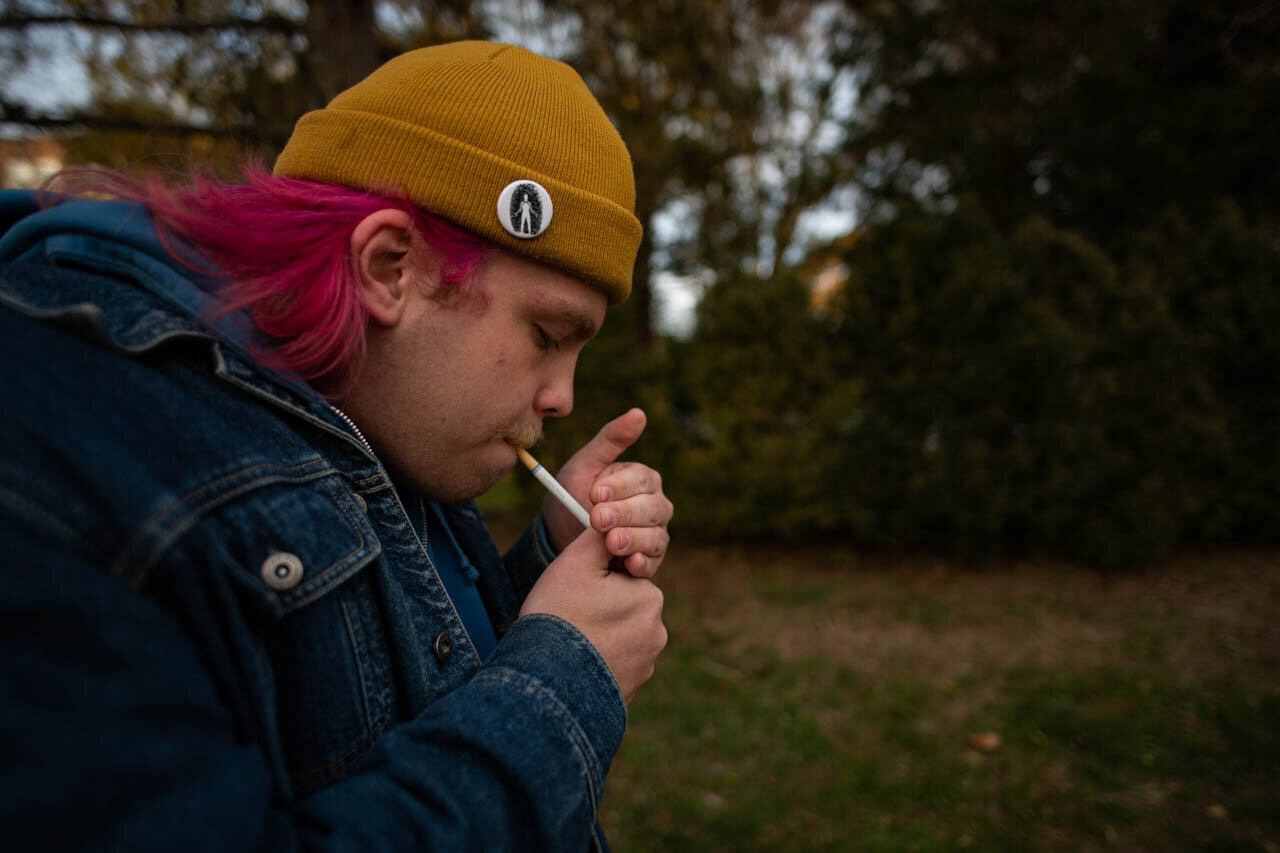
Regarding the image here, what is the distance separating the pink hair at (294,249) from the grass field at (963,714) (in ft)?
9.31

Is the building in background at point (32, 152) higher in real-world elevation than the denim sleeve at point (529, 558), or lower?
higher

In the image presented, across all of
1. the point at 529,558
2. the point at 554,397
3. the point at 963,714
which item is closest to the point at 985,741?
the point at 963,714

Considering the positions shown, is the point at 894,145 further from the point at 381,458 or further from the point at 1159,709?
the point at 381,458

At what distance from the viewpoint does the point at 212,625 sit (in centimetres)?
71

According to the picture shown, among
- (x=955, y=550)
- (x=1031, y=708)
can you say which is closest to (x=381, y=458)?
(x=1031, y=708)

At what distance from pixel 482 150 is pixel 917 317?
5.37 meters

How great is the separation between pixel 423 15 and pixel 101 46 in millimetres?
2013

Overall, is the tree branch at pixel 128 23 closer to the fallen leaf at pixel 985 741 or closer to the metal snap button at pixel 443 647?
the metal snap button at pixel 443 647

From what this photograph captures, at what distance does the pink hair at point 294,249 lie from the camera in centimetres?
99

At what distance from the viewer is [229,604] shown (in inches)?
28.8

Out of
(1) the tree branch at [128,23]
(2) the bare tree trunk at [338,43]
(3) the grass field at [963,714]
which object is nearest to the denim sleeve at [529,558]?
(3) the grass field at [963,714]

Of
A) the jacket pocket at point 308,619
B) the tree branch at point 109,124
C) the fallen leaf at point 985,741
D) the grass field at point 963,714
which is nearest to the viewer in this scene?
the jacket pocket at point 308,619

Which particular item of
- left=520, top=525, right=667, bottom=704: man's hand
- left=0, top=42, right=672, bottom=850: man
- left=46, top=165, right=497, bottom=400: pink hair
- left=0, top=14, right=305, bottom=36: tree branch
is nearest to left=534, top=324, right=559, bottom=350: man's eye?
left=0, top=42, right=672, bottom=850: man

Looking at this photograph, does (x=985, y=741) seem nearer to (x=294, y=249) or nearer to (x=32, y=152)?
(x=294, y=249)
